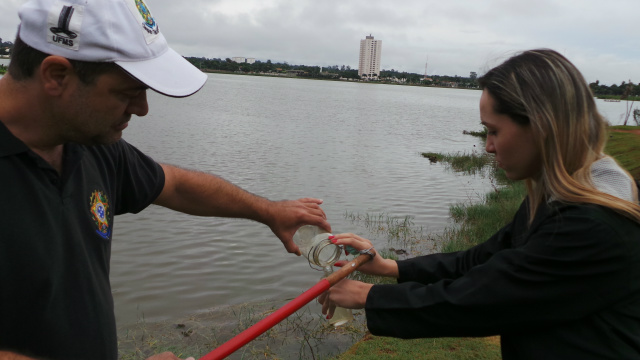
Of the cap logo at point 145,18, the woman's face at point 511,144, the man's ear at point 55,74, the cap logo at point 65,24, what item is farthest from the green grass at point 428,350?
the cap logo at point 65,24

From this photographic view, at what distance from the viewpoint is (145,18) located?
7.63 feet

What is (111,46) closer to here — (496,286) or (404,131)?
(496,286)

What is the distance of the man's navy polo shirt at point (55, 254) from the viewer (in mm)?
1932

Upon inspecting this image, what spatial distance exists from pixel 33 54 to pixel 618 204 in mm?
2417

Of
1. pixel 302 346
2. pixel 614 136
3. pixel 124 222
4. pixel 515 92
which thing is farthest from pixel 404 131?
pixel 515 92

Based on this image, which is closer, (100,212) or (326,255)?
(100,212)

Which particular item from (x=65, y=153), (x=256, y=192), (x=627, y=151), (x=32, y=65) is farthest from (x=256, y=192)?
(x=32, y=65)

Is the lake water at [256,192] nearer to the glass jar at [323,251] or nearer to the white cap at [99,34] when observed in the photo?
the glass jar at [323,251]

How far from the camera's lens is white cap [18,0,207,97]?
2.06m

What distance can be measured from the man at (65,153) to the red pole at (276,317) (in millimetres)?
235

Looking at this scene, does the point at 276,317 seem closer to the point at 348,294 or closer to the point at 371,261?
the point at 348,294

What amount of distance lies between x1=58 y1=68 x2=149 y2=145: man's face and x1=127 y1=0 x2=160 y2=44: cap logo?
21 cm

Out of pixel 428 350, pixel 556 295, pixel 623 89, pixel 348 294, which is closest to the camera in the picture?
pixel 556 295

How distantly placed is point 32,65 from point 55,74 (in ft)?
0.32
